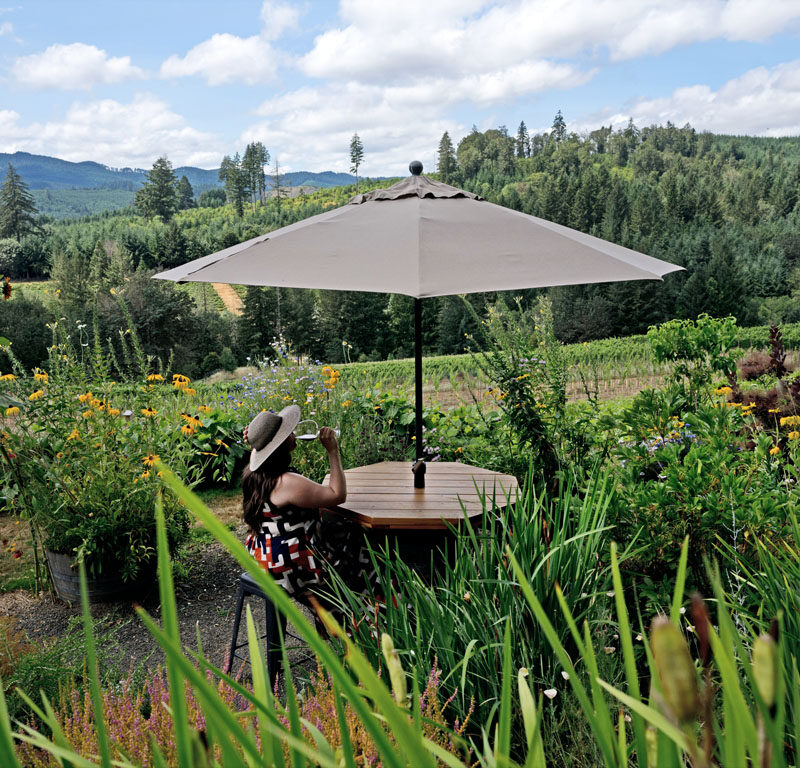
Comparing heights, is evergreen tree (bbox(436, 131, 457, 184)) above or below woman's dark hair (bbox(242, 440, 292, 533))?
above

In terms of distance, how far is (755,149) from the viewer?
110 metres

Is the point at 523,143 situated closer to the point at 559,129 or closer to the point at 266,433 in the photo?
the point at 559,129

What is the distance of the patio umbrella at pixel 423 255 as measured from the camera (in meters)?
2.61

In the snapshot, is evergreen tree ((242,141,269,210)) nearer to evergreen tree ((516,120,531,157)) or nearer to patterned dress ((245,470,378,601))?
evergreen tree ((516,120,531,157))

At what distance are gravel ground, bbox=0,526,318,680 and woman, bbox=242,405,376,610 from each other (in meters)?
0.55

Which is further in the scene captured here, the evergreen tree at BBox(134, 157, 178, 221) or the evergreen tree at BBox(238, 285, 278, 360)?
the evergreen tree at BBox(134, 157, 178, 221)

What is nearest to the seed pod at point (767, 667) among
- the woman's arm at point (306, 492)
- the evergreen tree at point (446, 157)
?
the woman's arm at point (306, 492)

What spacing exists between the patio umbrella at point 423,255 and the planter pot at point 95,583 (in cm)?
178

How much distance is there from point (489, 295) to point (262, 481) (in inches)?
1811

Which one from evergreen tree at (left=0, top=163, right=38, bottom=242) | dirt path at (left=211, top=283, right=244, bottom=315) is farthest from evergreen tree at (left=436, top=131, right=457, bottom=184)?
evergreen tree at (left=0, top=163, right=38, bottom=242)

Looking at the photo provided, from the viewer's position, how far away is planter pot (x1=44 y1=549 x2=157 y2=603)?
3736mm

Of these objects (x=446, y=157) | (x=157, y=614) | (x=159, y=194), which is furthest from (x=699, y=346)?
(x=446, y=157)

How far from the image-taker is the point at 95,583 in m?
3.73

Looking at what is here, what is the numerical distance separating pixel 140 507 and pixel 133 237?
2865 inches
